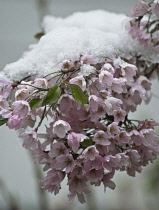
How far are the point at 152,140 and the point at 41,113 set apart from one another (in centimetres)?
16

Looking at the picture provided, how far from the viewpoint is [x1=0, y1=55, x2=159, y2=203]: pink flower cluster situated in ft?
1.59

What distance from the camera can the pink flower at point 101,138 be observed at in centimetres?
49

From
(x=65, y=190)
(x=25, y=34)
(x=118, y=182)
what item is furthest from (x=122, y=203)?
(x=25, y=34)

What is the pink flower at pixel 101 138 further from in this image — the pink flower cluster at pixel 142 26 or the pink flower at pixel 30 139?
the pink flower cluster at pixel 142 26

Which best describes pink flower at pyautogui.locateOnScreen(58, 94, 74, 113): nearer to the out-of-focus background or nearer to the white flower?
the white flower

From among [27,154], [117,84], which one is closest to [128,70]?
[117,84]

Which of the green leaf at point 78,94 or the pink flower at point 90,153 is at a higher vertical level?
the green leaf at point 78,94

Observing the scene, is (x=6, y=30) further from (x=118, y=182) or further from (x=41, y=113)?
(x=41, y=113)

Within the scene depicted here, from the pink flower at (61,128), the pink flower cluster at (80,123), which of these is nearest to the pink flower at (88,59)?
the pink flower cluster at (80,123)

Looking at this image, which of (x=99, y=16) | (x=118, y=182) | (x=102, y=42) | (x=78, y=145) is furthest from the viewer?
(x=118, y=182)

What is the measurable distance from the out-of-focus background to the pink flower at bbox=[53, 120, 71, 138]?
6.34 feet

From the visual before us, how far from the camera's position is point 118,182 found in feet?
8.30

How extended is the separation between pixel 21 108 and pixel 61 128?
58 millimetres

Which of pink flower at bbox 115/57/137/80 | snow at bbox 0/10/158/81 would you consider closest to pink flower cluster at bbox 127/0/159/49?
snow at bbox 0/10/158/81
